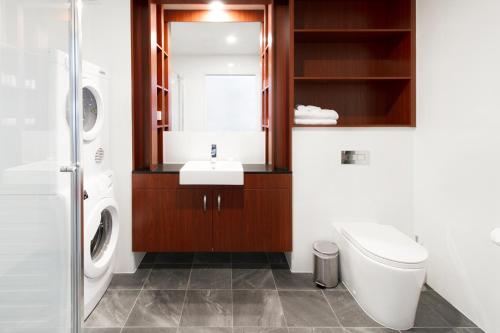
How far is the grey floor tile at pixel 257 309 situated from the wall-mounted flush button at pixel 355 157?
1141mm

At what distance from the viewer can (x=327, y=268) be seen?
2.62 metres

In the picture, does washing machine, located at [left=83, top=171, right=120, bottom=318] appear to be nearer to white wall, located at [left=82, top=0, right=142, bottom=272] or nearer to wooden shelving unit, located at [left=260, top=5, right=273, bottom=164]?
white wall, located at [left=82, top=0, right=142, bottom=272]

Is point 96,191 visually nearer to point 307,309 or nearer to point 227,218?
point 227,218

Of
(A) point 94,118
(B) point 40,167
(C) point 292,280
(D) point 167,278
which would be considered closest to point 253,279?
(C) point 292,280

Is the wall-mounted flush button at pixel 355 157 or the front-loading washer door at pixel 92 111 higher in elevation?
the front-loading washer door at pixel 92 111

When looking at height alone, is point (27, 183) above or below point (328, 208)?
above

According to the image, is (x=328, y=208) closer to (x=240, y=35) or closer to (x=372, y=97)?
(x=372, y=97)

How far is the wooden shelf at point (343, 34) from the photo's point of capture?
2779mm

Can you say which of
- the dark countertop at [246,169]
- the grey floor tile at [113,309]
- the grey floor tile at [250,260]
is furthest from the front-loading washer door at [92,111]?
the grey floor tile at [250,260]

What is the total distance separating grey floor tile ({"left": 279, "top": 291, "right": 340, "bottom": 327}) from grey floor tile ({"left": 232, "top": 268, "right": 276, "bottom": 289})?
18 centimetres

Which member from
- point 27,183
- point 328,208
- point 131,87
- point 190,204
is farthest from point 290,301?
point 131,87

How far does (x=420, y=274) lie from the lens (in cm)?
199

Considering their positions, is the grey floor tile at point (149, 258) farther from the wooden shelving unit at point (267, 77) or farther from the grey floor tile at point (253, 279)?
the wooden shelving unit at point (267, 77)

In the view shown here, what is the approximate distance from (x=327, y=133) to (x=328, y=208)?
0.59 meters
